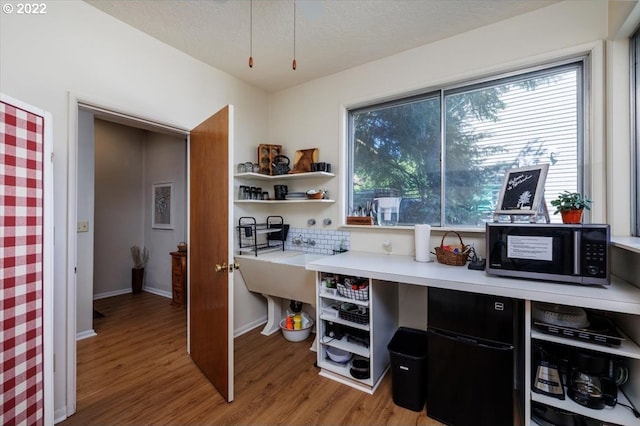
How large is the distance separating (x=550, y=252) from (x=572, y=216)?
0.30 metres

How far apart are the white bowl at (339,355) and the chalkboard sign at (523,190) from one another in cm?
151

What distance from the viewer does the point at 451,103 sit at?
Answer: 2.28 metres

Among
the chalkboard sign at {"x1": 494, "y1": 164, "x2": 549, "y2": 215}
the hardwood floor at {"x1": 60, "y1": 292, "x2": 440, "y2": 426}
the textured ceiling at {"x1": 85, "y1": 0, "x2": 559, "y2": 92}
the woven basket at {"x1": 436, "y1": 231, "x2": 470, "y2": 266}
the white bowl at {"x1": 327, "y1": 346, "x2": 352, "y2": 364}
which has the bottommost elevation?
the hardwood floor at {"x1": 60, "y1": 292, "x2": 440, "y2": 426}

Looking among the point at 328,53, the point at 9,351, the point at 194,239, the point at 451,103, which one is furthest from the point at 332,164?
the point at 9,351

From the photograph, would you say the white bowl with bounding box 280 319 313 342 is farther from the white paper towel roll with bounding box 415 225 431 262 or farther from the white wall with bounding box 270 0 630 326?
the white paper towel roll with bounding box 415 225 431 262

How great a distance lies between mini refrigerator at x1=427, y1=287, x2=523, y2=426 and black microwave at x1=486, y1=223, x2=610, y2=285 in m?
0.21

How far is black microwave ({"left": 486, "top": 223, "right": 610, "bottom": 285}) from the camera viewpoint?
4.43ft

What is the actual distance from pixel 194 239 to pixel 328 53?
2016 mm

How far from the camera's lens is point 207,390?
196 cm

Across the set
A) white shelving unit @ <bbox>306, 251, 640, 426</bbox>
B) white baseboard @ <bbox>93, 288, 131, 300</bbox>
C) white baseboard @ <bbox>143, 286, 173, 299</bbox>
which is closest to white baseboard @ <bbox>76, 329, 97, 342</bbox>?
white baseboard @ <bbox>143, 286, 173, 299</bbox>

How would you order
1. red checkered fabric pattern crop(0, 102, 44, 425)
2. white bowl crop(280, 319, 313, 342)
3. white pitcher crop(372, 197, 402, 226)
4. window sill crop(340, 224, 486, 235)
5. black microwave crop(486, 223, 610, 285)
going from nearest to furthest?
red checkered fabric pattern crop(0, 102, 44, 425)
black microwave crop(486, 223, 610, 285)
window sill crop(340, 224, 486, 235)
white pitcher crop(372, 197, 402, 226)
white bowl crop(280, 319, 313, 342)

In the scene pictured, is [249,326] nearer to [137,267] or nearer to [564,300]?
[137,267]

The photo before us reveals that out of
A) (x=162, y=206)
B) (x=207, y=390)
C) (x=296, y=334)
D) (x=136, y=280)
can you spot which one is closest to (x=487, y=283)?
(x=296, y=334)

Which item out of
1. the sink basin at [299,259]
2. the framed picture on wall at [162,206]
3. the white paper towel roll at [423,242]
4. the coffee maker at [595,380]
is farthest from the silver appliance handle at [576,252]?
the framed picture on wall at [162,206]
